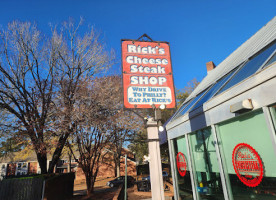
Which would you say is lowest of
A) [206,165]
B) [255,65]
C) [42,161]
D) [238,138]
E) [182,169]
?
[182,169]

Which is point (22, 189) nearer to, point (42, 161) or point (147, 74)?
point (42, 161)

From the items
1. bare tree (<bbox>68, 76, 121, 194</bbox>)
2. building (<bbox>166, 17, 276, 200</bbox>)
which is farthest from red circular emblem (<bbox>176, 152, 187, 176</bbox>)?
bare tree (<bbox>68, 76, 121, 194</bbox>)

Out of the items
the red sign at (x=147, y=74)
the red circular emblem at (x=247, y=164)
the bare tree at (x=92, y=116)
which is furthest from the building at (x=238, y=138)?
the bare tree at (x=92, y=116)

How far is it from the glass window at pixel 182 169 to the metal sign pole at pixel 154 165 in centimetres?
176

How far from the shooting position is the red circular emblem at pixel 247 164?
380 centimetres

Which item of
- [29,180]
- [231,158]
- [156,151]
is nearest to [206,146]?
[231,158]

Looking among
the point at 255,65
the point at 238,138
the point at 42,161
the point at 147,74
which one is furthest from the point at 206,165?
the point at 42,161

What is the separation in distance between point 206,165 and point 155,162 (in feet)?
5.44

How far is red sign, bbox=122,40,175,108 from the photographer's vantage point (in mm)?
6117

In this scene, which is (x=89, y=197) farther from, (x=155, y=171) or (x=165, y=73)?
(x=165, y=73)

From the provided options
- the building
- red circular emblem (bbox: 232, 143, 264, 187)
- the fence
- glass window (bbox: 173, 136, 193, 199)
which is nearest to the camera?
the building

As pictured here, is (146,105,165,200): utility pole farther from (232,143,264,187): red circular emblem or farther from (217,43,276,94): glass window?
(217,43,276,94): glass window

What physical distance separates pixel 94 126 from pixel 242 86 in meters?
12.9

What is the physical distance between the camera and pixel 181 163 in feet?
23.5
